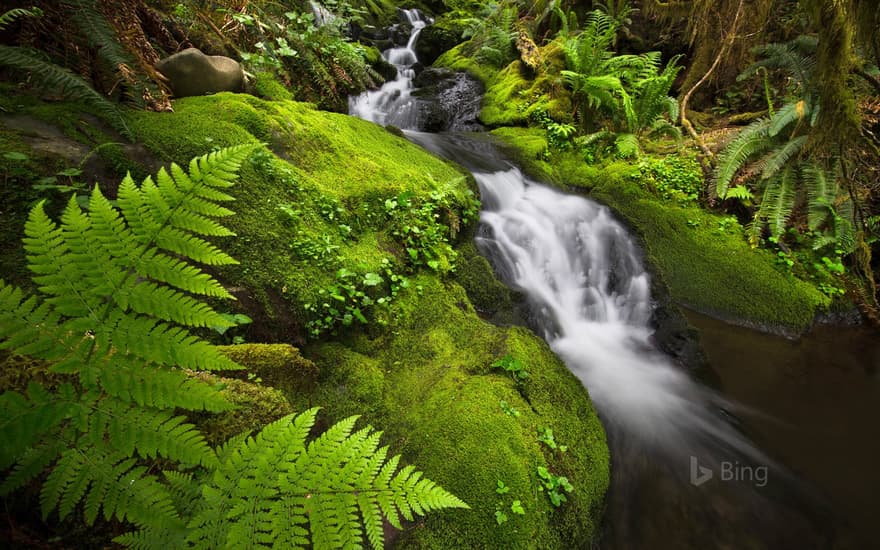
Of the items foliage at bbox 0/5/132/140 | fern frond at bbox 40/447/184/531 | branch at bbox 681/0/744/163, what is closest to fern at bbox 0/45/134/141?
foliage at bbox 0/5/132/140

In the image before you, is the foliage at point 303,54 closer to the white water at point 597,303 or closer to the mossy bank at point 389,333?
the mossy bank at point 389,333

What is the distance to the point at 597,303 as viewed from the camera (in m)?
5.10

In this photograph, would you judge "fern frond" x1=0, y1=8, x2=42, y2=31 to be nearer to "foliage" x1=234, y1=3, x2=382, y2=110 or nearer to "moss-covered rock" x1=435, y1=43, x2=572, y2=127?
"foliage" x1=234, y1=3, x2=382, y2=110

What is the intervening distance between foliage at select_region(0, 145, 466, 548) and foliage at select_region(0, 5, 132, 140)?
207cm

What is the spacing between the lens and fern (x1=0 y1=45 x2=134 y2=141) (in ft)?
7.22

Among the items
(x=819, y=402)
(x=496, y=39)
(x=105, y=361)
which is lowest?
(x=819, y=402)

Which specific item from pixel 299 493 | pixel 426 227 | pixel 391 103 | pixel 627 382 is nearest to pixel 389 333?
pixel 426 227

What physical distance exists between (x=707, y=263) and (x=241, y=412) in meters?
6.11

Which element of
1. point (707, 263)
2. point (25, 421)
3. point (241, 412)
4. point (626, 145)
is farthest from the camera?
point (626, 145)

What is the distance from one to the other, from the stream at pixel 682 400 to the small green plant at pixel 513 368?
44.7 inches

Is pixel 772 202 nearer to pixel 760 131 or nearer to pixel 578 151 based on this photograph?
pixel 760 131

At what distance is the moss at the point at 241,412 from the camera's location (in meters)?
1.55

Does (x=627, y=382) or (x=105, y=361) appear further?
(x=627, y=382)

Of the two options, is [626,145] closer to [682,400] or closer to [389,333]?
[682,400]
